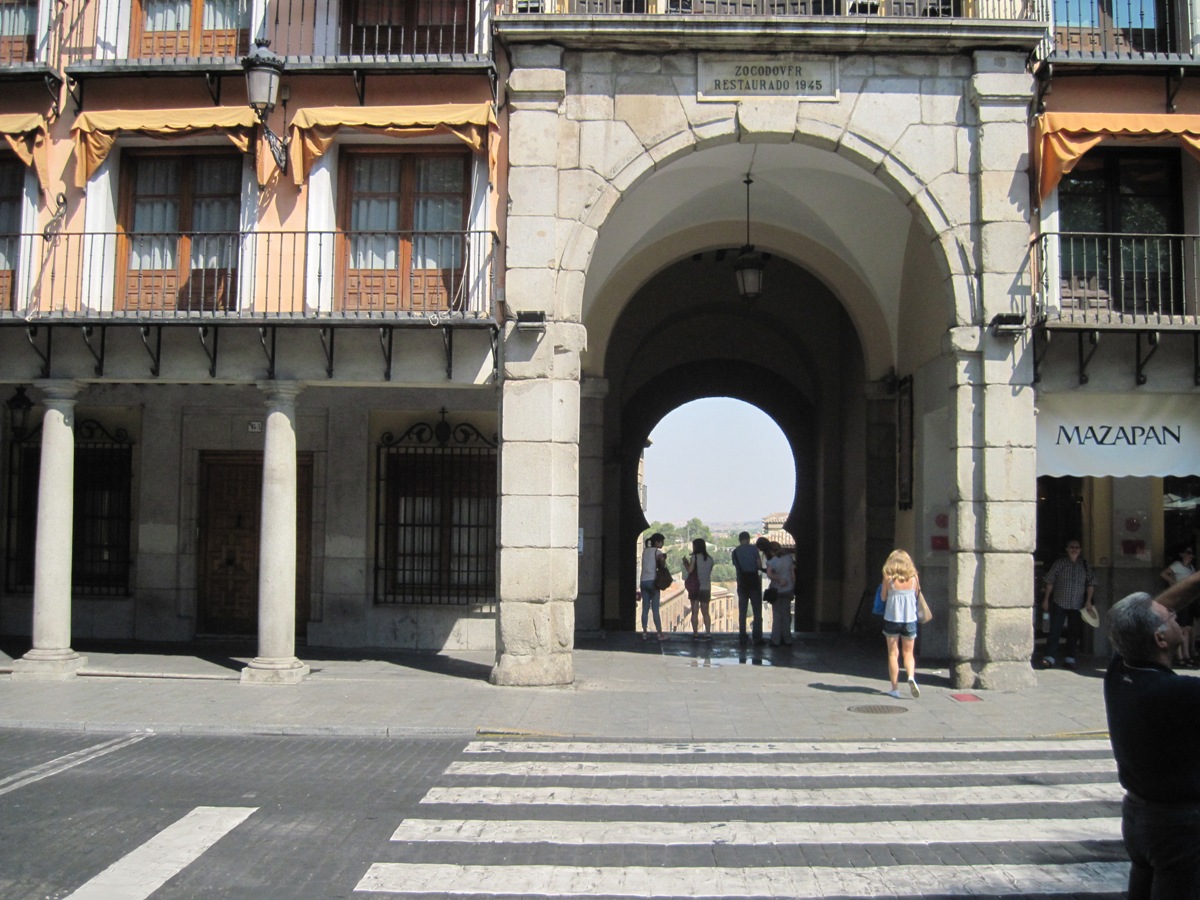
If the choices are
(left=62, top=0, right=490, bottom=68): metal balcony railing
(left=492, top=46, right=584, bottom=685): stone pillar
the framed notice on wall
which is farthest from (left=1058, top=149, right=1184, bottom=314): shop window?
(left=62, top=0, right=490, bottom=68): metal balcony railing

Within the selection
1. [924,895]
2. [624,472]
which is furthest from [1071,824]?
[624,472]

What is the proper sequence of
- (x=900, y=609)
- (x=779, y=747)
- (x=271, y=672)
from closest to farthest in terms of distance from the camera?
(x=779, y=747), (x=900, y=609), (x=271, y=672)

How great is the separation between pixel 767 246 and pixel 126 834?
48.2ft

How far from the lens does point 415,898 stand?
228 inches

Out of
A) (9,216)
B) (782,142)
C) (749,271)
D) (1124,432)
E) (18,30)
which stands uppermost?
(18,30)

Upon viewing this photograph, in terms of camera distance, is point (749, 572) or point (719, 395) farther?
point (719, 395)

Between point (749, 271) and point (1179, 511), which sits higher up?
point (749, 271)

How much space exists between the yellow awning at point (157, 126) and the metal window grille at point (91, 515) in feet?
15.4

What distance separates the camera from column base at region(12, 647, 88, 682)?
44.2 ft

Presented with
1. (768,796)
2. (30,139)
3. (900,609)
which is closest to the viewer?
(768,796)

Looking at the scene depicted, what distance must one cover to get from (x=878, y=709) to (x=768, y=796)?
412cm

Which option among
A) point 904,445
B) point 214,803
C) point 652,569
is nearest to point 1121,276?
point 904,445

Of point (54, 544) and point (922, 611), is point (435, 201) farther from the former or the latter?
point (922, 611)

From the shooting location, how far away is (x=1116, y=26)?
14.0 m
